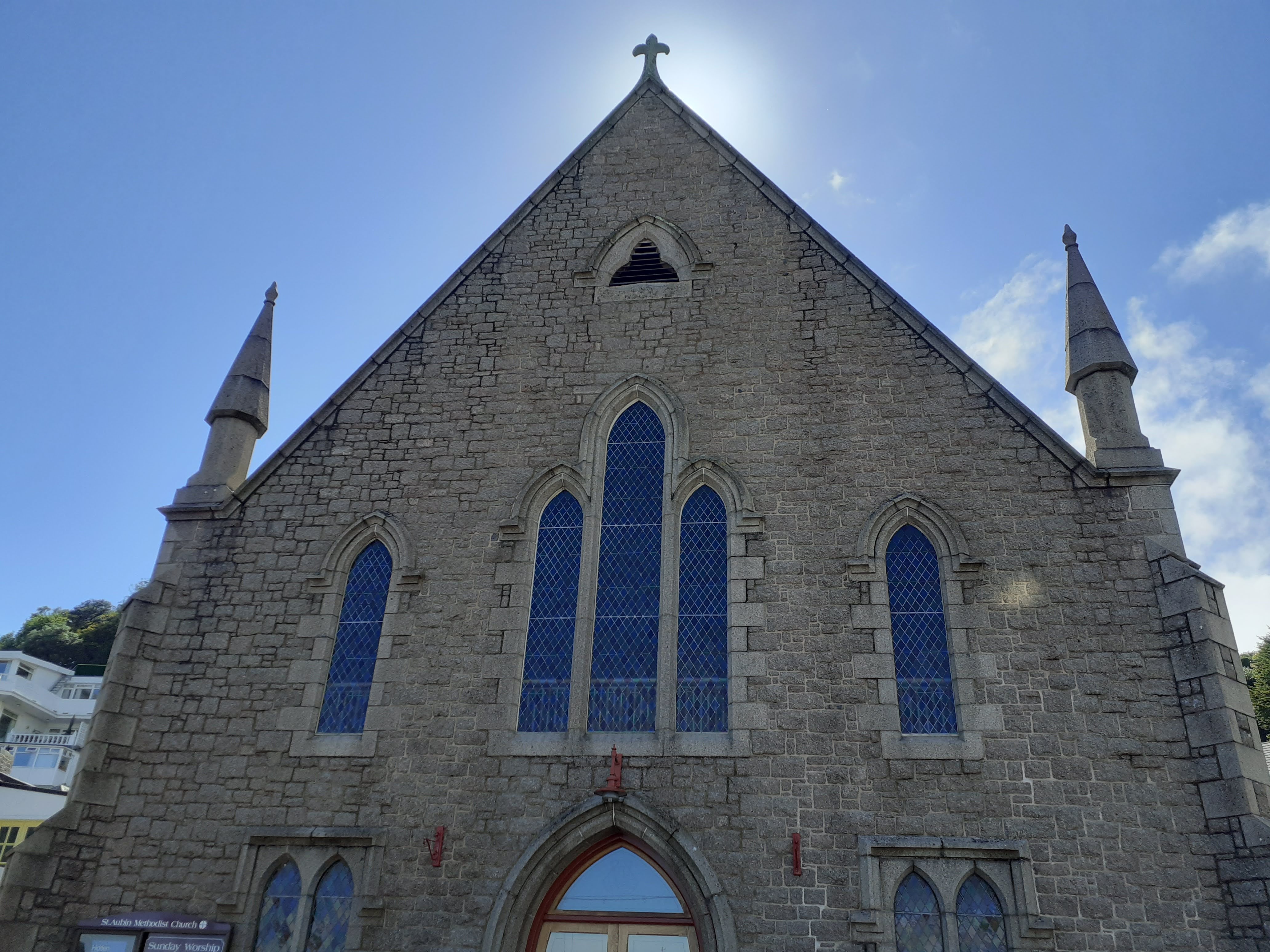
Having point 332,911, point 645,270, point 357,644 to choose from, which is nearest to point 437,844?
point 332,911

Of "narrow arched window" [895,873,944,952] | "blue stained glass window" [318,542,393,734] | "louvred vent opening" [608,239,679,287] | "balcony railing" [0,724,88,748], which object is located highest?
"balcony railing" [0,724,88,748]

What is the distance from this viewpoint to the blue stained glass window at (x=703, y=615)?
863 centimetres

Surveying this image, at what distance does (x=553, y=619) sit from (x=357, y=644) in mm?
2186

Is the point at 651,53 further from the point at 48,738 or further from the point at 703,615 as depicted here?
the point at 48,738

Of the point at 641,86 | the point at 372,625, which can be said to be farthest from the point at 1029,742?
the point at 641,86

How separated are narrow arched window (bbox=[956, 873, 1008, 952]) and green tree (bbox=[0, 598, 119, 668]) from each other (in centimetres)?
5942

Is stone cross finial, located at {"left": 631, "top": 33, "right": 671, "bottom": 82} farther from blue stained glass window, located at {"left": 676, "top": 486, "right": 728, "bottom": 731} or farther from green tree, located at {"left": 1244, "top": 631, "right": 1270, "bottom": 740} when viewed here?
green tree, located at {"left": 1244, "top": 631, "right": 1270, "bottom": 740}

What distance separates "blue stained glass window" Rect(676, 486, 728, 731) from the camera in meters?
8.63

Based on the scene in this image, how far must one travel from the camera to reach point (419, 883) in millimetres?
8109

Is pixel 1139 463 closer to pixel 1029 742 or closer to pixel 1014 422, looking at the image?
pixel 1014 422

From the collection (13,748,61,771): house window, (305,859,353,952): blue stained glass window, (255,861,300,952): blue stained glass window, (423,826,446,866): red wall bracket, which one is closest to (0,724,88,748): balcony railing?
(13,748,61,771): house window

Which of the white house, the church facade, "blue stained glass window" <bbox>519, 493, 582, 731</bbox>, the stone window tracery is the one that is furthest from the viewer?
the white house

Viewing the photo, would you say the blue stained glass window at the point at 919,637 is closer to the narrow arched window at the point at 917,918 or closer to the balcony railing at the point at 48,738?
the narrow arched window at the point at 917,918

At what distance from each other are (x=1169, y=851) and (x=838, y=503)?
4.22 m
